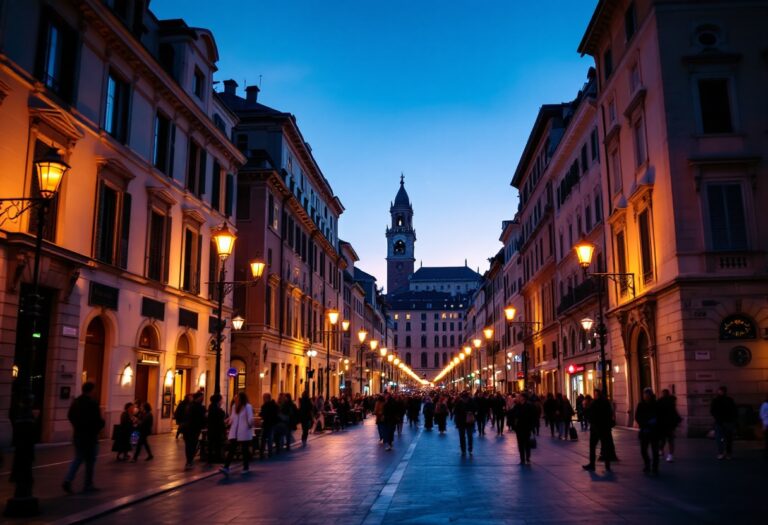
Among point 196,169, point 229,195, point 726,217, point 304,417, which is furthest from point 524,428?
point 229,195

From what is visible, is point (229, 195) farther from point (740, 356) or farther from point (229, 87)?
point (740, 356)

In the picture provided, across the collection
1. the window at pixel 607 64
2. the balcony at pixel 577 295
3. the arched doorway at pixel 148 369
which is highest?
the window at pixel 607 64

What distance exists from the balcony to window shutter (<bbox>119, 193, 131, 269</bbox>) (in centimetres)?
2284

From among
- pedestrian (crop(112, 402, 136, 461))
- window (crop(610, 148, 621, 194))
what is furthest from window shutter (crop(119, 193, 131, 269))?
window (crop(610, 148, 621, 194))

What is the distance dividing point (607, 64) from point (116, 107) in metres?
23.1

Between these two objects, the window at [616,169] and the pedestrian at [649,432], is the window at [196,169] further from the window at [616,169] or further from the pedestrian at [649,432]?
the pedestrian at [649,432]

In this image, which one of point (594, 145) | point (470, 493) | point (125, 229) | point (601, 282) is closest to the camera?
point (470, 493)

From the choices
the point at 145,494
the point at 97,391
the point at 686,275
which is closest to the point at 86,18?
the point at 97,391

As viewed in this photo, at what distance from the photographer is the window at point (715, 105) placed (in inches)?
1041

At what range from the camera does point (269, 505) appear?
11391 mm

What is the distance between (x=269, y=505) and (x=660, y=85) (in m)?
22.5

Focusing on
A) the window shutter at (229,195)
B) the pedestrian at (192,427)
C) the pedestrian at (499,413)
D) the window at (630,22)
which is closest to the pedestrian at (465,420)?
the pedestrian at (192,427)

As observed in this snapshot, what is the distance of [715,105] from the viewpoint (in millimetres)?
26625

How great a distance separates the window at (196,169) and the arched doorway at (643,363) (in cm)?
2150
